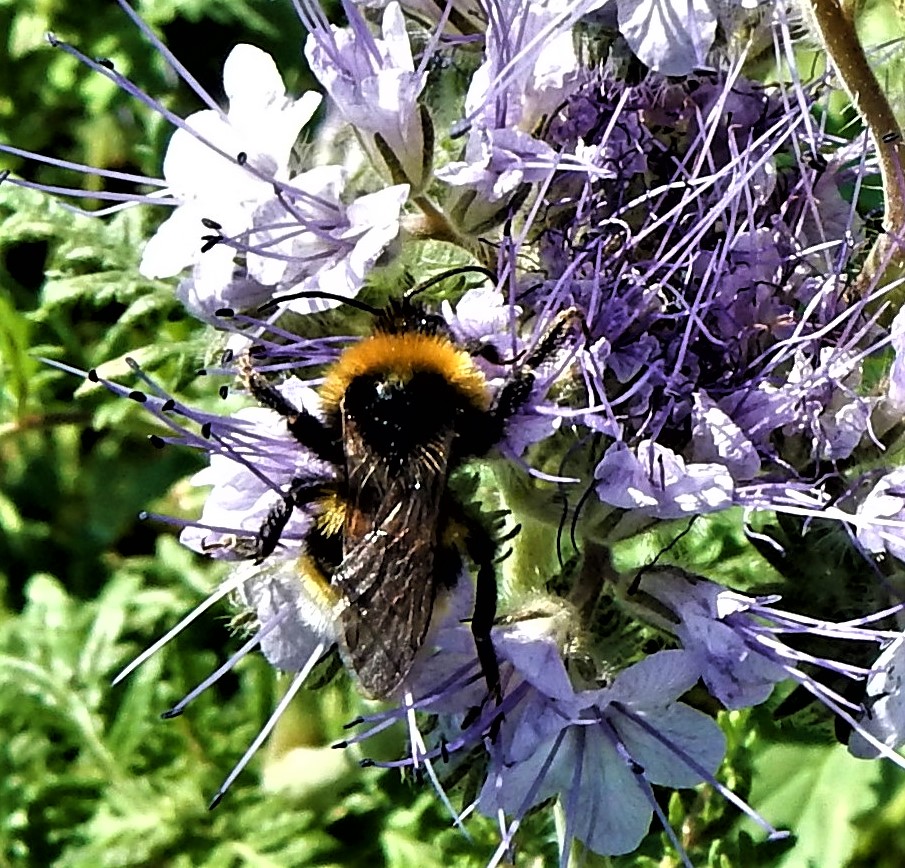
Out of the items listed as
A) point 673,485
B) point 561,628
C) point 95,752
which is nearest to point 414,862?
point 95,752

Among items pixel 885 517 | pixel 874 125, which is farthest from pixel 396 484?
pixel 874 125

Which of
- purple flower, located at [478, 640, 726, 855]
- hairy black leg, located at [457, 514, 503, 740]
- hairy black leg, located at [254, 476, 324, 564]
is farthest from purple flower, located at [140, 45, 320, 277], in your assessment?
purple flower, located at [478, 640, 726, 855]

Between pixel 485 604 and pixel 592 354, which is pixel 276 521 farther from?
pixel 592 354

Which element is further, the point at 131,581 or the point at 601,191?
the point at 131,581

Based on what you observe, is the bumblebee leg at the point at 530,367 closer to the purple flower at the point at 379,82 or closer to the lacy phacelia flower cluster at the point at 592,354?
the lacy phacelia flower cluster at the point at 592,354

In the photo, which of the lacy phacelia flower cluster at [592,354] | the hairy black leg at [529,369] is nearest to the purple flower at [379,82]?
the lacy phacelia flower cluster at [592,354]

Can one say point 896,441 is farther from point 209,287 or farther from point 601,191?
point 209,287

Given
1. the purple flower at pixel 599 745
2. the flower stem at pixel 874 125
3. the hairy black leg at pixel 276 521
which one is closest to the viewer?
the flower stem at pixel 874 125
